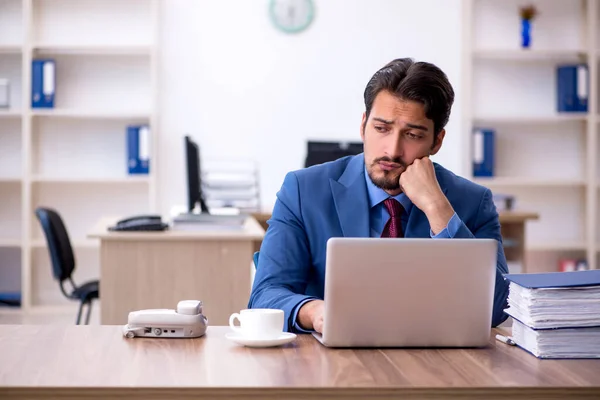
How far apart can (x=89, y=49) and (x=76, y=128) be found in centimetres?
56

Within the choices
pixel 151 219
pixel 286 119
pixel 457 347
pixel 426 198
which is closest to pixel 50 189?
pixel 286 119

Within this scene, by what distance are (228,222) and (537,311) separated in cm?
244

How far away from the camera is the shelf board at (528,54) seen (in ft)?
18.5

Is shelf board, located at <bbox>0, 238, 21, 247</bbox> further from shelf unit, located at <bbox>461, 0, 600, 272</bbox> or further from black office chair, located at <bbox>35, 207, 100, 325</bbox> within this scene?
shelf unit, located at <bbox>461, 0, 600, 272</bbox>

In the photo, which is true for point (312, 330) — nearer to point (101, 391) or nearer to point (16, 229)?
point (101, 391)

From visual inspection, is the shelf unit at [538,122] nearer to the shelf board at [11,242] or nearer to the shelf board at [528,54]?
the shelf board at [528,54]

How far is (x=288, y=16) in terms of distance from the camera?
228 inches

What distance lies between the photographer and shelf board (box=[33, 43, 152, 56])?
5.46 m

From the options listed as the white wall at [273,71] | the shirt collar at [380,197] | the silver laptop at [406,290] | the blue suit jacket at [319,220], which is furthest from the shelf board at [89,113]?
the silver laptop at [406,290]

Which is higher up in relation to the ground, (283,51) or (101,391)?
(283,51)

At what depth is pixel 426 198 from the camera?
6.93 feet

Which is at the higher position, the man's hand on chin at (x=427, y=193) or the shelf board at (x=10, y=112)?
the shelf board at (x=10, y=112)

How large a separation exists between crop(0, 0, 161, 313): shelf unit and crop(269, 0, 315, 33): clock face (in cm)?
79

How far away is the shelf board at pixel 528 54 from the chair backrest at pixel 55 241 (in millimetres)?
2951
